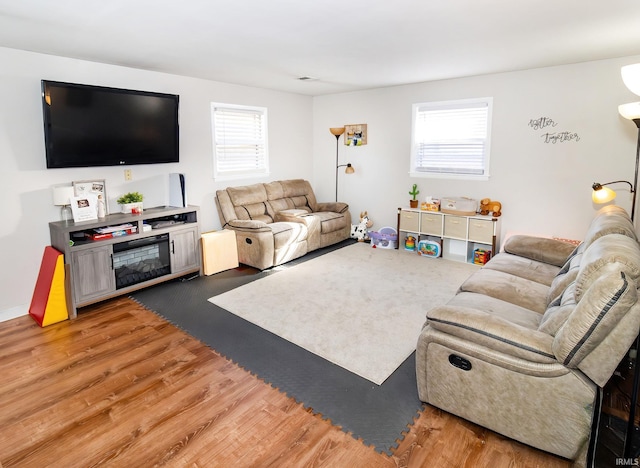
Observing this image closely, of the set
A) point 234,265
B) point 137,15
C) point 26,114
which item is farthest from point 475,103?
point 26,114

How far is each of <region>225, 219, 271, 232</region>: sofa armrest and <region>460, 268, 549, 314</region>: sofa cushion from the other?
2.73 meters

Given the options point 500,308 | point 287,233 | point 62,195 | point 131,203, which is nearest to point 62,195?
point 62,195

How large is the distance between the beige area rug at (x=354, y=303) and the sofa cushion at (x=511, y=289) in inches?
26.1

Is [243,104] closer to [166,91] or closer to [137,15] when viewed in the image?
[166,91]

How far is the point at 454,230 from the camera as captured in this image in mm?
5328

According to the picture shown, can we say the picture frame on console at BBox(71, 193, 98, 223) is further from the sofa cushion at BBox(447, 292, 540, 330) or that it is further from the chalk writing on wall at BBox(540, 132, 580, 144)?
the chalk writing on wall at BBox(540, 132, 580, 144)

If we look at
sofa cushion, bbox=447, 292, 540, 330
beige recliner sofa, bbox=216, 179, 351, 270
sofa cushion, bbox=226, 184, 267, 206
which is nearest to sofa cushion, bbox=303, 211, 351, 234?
beige recliner sofa, bbox=216, 179, 351, 270

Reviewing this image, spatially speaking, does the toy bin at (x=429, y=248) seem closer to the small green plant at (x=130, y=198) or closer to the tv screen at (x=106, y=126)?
the tv screen at (x=106, y=126)

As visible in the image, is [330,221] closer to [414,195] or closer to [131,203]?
[414,195]

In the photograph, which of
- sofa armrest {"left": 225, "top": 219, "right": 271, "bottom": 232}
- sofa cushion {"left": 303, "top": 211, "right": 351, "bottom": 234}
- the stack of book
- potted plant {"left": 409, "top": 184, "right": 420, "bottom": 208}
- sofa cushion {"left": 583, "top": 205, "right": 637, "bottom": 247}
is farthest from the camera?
sofa cushion {"left": 303, "top": 211, "right": 351, "bottom": 234}

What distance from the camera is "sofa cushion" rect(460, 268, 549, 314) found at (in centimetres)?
273

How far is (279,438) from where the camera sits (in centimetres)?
213

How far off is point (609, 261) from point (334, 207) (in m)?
4.67

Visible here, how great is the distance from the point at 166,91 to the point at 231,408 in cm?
394
